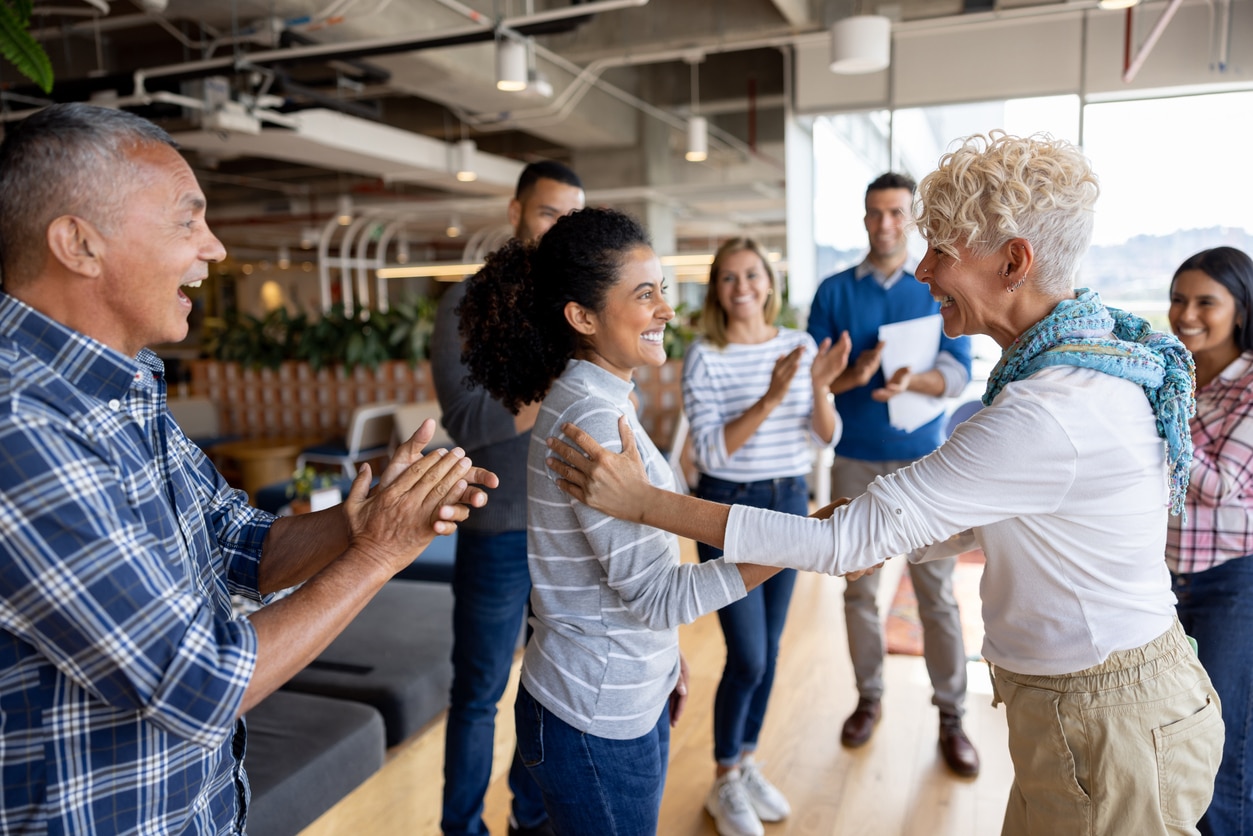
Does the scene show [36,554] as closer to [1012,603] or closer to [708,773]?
[1012,603]

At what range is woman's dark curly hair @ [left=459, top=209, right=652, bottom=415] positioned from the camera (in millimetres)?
1668

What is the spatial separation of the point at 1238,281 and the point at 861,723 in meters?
1.86

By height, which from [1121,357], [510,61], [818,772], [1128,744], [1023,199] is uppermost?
[510,61]

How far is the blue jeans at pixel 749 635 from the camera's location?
2.54 metres

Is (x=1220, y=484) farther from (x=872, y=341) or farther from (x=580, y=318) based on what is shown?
(x=580, y=318)

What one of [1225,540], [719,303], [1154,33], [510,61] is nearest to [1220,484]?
[1225,540]

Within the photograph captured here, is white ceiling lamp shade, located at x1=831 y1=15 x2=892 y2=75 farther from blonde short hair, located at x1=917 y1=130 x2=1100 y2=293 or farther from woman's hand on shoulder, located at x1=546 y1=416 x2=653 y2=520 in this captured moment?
woman's hand on shoulder, located at x1=546 y1=416 x2=653 y2=520

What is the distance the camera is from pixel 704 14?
24.5ft

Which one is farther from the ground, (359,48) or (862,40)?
(359,48)

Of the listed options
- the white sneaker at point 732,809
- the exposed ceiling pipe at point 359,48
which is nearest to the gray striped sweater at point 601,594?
the white sneaker at point 732,809

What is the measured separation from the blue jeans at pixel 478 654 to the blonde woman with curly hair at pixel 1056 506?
0.91 m

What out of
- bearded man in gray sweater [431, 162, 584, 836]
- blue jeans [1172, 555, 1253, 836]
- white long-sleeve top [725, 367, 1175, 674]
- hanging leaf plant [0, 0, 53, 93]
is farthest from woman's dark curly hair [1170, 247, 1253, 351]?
hanging leaf plant [0, 0, 53, 93]

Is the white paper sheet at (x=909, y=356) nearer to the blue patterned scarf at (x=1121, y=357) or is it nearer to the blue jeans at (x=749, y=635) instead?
the blue jeans at (x=749, y=635)

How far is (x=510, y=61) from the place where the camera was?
525 cm
